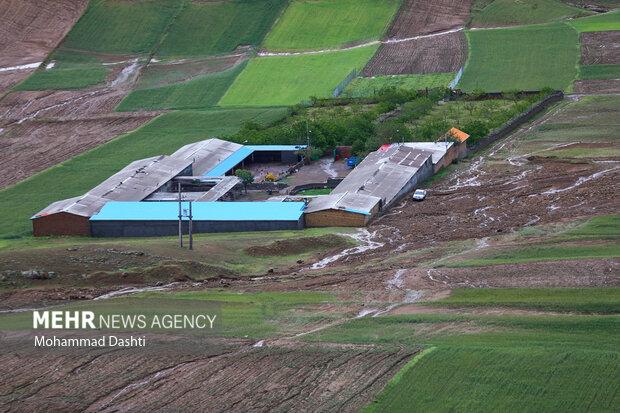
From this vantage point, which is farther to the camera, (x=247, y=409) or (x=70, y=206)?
(x=70, y=206)

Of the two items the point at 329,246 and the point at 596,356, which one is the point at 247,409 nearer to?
the point at 596,356

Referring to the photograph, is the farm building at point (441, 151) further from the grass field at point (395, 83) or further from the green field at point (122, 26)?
the green field at point (122, 26)

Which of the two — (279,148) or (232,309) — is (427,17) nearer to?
(279,148)

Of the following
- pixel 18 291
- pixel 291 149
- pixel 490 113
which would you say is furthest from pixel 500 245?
pixel 490 113

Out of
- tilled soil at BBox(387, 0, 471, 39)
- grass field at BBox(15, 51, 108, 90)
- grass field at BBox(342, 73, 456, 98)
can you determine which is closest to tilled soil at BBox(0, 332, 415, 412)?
grass field at BBox(342, 73, 456, 98)

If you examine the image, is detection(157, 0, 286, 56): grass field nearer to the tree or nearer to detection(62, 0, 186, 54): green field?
detection(62, 0, 186, 54): green field

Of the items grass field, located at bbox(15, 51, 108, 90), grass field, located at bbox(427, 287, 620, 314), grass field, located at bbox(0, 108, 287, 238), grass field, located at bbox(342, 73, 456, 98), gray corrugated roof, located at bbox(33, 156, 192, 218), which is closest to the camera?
grass field, located at bbox(427, 287, 620, 314)

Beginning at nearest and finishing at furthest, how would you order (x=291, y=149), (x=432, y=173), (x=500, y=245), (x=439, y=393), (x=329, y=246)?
(x=439, y=393) → (x=500, y=245) → (x=329, y=246) → (x=432, y=173) → (x=291, y=149)
